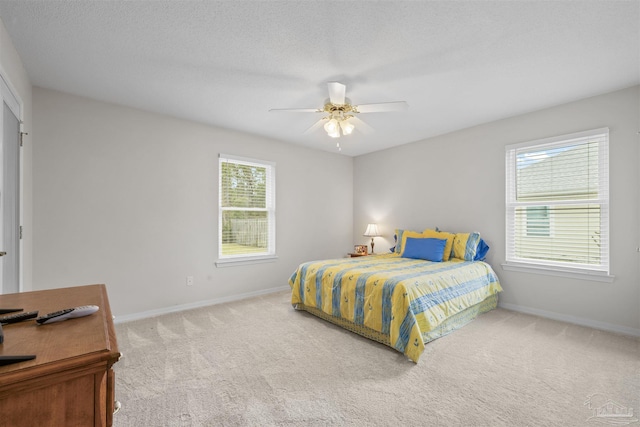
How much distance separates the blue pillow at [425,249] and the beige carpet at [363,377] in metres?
0.96

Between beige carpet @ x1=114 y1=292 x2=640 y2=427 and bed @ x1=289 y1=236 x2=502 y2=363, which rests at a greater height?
bed @ x1=289 y1=236 x2=502 y2=363

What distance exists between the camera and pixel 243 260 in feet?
14.6

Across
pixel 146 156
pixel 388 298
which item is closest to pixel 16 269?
pixel 146 156

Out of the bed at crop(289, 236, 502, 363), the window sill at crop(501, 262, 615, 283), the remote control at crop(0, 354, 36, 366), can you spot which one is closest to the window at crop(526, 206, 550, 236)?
the window sill at crop(501, 262, 615, 283)

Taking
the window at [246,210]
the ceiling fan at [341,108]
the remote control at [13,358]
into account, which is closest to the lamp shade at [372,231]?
the window at [246,210]

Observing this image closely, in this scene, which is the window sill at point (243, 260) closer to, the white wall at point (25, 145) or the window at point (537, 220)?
the white wall at point (25, 145)

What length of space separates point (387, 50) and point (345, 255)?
4019 millimetres

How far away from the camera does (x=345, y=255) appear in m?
5.72

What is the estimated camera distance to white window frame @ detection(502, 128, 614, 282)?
3146mm

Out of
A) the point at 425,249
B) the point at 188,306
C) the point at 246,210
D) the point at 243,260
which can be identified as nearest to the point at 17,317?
the point at 188,306

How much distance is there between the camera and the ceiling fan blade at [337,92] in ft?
8.28

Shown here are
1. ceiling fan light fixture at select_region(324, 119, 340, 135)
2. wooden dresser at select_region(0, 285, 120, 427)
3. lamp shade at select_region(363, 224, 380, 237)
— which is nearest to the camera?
wooden dresser at select_region(0, 285, 120, 427)

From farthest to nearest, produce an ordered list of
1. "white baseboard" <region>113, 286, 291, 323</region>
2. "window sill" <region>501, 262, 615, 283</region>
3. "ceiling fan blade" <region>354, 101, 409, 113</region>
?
"white baseboard" <region>113, 286, 291, 323</region>, "window sill" <region>501, 262, 615, 283</region>, "ceiling fan blade" <region>354, 101, 409, 113</region>

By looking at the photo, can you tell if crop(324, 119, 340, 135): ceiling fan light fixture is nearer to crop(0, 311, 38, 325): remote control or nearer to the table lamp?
crop(0, 311, 38, 325): remote control
